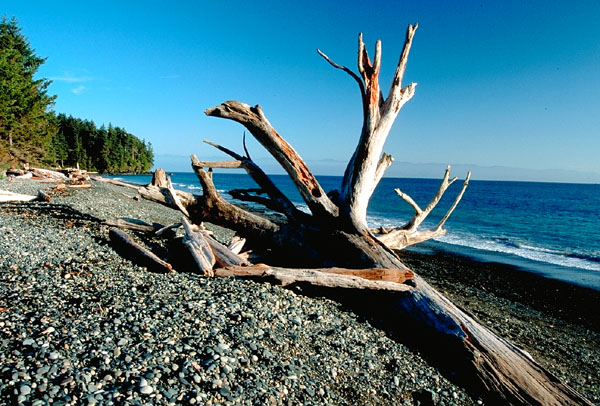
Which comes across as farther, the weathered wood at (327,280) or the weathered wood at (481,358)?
the weathered wood at (327,280)

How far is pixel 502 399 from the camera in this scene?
4277mm

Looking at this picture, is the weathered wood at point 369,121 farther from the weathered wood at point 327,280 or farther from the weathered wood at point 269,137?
the weathered wood at point 327,280

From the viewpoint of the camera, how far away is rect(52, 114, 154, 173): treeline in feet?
263

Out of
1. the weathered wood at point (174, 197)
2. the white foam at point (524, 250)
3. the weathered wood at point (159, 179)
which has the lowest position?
the white foam at point (524, 250)

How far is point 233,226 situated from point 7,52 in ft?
122

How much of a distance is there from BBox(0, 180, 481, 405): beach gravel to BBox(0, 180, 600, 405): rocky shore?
2 centimetres

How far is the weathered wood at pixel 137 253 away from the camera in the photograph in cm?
669

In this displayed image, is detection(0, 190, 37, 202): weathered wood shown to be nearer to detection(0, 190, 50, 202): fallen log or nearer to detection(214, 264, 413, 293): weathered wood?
detection(0, 190, 50, 202): fallen log

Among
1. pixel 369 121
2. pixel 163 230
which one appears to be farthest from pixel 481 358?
pixel 163 230

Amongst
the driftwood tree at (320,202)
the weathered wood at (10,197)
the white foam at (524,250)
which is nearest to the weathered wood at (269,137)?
the driftwood tree at (320,202)

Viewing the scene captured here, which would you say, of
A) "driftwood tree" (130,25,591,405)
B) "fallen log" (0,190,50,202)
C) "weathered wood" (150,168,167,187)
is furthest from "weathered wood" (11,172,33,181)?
"driftwood tree" (130,25,591,405)

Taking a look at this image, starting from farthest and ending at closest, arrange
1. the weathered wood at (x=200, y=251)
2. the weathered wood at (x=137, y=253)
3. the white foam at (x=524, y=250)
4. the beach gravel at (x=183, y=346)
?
the white foam at (x=524, y=250) < the weathered wood at (x=137, y=253) < the weathered wood at (x=200, y=251) < the beach gravel at (x=183, y=346)

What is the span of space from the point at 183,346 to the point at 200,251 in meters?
3.22

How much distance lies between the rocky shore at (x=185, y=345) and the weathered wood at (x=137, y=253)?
9.2 inches
